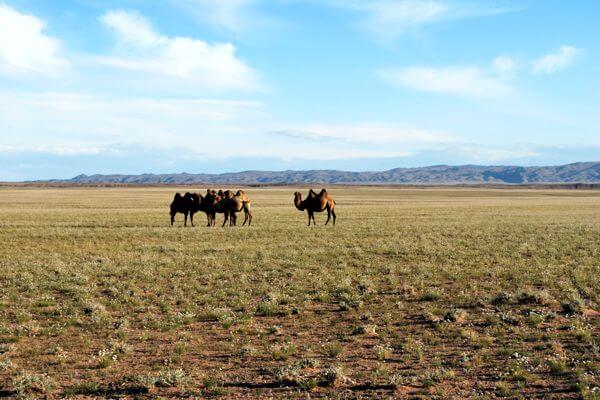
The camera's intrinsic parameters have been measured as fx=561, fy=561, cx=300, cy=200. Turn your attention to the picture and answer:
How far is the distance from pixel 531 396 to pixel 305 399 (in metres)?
3.17

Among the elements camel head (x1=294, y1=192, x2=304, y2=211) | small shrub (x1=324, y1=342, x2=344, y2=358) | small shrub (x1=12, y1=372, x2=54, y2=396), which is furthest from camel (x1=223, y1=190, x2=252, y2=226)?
small shrub (x1=12, y1=372, x2=54, y2=396)

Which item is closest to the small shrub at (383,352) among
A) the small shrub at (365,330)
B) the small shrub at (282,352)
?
the small shrub at (365,330)

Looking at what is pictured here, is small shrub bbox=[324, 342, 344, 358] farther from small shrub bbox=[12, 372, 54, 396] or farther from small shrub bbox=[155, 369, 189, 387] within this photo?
small shrub bbox=[12, 372, 54, 396]

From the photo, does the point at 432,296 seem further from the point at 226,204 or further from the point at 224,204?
the point at 224,204

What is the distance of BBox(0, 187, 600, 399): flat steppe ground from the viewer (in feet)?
27.7

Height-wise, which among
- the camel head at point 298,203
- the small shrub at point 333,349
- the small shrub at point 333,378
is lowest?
the small shrub at point 333,349

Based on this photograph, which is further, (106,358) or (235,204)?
(235,204)

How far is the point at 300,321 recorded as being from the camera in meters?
12.5

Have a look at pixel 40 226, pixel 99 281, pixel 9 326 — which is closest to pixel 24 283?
pixel 99 281

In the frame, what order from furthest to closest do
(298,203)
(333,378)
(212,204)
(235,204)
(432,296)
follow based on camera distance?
1. (298,203)
2. (212,204)
3. (235,204)
4. (432,296)
5. (333,378)

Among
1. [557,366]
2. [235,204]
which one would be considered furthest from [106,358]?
[235,204]

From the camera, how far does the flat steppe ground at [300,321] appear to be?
333 inches

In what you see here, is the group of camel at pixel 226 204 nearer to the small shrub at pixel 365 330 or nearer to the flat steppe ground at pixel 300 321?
the flat steppe ground at pixel 300 321

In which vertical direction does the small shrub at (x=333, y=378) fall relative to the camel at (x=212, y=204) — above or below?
below
